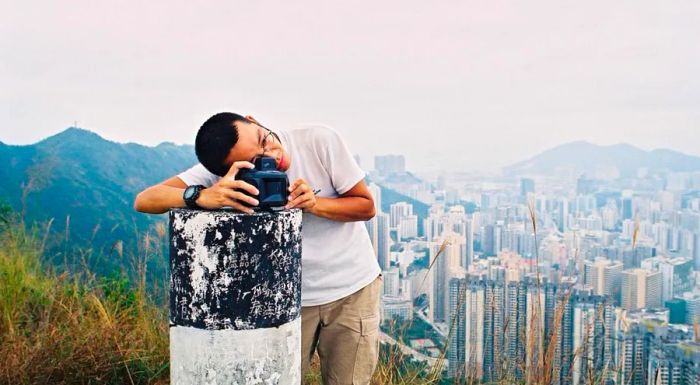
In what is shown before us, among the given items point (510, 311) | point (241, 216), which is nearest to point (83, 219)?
point (510, 311)

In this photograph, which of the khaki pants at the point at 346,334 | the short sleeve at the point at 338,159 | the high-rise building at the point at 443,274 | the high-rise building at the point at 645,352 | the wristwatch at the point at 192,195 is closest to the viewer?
the wristwatch at the point at 192,195

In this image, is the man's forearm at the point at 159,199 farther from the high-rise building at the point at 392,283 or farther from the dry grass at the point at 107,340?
the high-rise building at the point at 392,283

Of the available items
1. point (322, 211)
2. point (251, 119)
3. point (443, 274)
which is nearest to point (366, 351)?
point (322, 211)

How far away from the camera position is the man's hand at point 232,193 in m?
2.14

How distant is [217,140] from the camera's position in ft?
7.50

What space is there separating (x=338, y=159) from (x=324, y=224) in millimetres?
258

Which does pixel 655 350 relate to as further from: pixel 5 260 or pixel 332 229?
pixel 5 260

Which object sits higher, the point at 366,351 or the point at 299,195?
the point at 299,195

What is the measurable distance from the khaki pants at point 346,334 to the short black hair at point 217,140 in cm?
67

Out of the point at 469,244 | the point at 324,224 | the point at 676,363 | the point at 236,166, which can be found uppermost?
the point at 236,166

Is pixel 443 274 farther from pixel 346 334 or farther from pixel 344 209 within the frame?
pixel 344 209

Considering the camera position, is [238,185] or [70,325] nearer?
[238,185]

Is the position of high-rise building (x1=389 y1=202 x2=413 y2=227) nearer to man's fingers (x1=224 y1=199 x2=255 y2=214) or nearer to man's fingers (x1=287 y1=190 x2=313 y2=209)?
man's fingers (x1=287 y1=190 x2=313 y2=209)

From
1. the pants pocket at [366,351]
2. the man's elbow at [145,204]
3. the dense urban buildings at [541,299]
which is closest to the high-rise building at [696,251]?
the dense urban buildings at [541,299]
